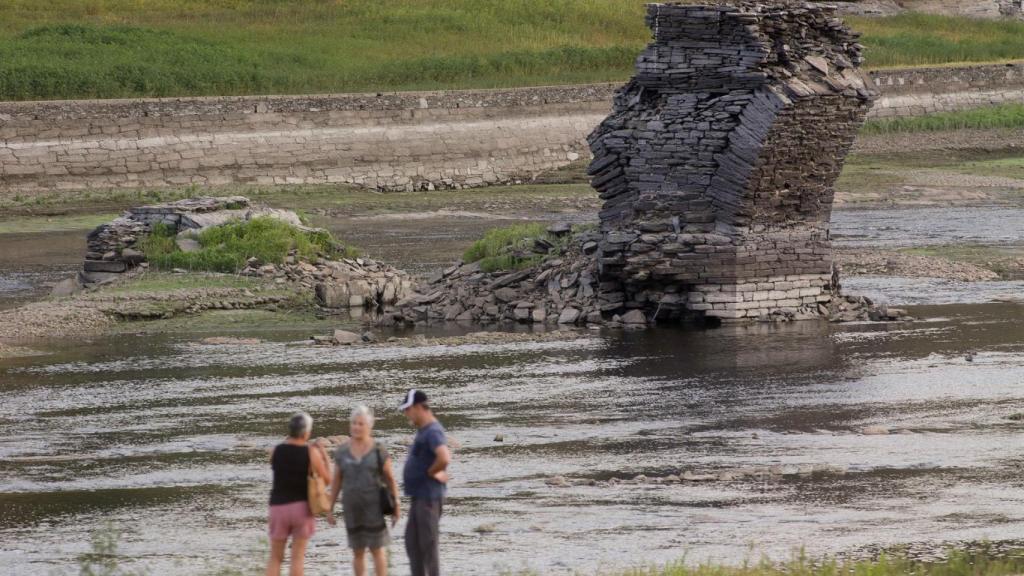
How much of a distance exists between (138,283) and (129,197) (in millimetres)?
14749

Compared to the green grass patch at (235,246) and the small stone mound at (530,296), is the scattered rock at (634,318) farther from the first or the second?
the green grass patch at (235,246)

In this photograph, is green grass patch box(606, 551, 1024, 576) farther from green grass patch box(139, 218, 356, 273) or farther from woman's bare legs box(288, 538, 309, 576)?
green grass patch box(139, 218, 356, 273)

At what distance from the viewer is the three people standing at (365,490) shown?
10.9 metres

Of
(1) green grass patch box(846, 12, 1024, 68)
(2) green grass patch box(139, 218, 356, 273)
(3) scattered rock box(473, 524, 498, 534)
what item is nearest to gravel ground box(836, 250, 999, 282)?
(2) green grass patch box(139, 218, 356, 273)

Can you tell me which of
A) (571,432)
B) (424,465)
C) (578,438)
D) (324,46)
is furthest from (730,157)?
(324,46)

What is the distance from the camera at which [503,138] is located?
50250mm

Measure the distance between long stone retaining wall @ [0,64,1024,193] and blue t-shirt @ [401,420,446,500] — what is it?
33.7 metres

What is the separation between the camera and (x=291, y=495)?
436 inches

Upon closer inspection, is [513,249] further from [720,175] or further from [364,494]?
[364,494]

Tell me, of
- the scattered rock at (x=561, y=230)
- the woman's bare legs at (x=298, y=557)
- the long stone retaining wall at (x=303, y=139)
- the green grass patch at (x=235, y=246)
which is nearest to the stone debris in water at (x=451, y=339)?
the scattered rock at (x=561, y=230)

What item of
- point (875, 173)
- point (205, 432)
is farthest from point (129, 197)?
point (205, 432)

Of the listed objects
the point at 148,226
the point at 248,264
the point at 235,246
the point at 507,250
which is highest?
the point at 148,226

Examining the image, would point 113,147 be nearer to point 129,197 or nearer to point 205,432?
point 129,197

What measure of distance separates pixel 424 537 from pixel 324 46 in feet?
156
